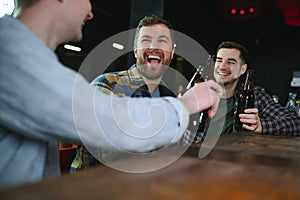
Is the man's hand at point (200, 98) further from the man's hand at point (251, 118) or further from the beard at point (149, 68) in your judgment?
the beard at point (149, 68)

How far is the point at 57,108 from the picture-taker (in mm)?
644

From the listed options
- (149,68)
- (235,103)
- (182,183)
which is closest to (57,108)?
(182,183)

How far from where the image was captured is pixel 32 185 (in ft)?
1.47

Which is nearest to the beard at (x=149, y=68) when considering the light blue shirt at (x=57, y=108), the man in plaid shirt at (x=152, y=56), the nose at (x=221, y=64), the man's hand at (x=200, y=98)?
the man in plaid shirt at (x=152, y=56)

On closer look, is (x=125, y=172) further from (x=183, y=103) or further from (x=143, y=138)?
(x=183, y=103)

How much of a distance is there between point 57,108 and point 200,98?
41 cm

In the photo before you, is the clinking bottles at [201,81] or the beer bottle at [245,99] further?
the beer bottle at [245,99]

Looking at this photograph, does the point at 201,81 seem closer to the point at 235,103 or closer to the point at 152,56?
the point at 152,56

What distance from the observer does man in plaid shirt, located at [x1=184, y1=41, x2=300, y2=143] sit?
2080mm

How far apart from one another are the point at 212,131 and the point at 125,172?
1.27 meters

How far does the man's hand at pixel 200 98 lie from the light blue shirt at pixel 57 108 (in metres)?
0.10

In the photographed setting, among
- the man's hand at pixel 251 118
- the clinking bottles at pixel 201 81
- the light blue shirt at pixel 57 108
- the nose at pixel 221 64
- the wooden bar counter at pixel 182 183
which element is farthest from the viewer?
the nose at pixel 221 64

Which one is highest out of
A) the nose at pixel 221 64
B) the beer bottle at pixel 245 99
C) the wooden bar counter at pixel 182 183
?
the nose at pixel 221 64

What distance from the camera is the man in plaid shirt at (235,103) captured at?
2080 millimetres
